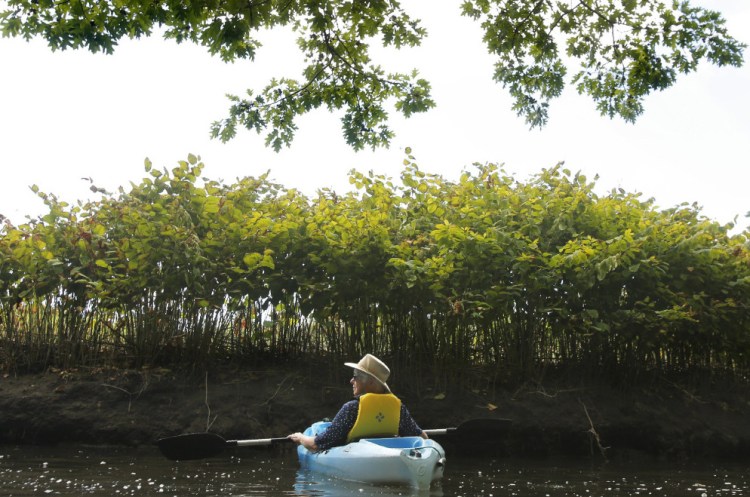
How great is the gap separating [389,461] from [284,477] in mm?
1476

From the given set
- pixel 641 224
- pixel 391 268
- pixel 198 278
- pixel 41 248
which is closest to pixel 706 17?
pixel 641 224

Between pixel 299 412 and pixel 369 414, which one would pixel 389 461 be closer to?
pixel 369 414

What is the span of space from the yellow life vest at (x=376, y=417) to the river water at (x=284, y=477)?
19.9 inches

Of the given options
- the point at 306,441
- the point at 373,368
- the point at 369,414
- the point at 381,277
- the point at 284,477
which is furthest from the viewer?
the point at 381,277

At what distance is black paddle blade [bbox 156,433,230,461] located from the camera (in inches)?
320

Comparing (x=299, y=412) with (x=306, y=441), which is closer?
(x=306, y=441)

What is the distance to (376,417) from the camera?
7402mm

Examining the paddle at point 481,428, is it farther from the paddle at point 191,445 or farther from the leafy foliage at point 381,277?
the paddle at point 191,445

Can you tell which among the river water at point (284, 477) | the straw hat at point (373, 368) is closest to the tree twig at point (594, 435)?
the river water at point (284, 477)

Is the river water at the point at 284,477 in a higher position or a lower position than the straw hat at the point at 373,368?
lower

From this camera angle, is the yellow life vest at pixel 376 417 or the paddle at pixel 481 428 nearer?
the yellow life vest at pixel 376 417

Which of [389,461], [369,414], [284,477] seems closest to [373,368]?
[369,414]

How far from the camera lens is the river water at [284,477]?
22.6ft

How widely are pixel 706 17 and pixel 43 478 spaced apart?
818cm
